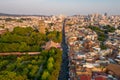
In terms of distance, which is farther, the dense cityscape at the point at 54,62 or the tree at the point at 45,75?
the dense cityscape at the point at 54,62

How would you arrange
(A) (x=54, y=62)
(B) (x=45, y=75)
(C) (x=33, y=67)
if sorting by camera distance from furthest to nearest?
1. (A) (x=54, y=62)
2. (C) (x=33, y=67)
3. (B) (x=45, y=75)

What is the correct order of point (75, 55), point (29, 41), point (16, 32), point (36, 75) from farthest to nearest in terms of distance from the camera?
point (16, 32)
point (29, 41)
point (75, 55)
point (36, 75)

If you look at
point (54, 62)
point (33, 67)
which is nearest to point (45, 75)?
point (33, 67)

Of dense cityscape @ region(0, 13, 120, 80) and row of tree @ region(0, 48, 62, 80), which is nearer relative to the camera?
row of tree @ region(0, 48, 62, 80)

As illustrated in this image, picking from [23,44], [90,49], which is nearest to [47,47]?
[23,44]

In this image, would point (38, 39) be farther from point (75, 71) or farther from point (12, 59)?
point (75, 71)

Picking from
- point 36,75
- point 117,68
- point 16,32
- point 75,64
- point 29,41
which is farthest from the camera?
point 16,32

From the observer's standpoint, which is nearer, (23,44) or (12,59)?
(12,59)

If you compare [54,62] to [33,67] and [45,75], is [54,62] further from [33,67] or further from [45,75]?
[45,75]

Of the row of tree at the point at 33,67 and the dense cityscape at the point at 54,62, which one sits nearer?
the row of tree at the point at 33,67

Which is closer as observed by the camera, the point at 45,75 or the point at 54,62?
the point at 45,75

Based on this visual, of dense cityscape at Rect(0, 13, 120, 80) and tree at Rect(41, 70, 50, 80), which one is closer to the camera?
tree at Rect(41, 70, 50, 80)
